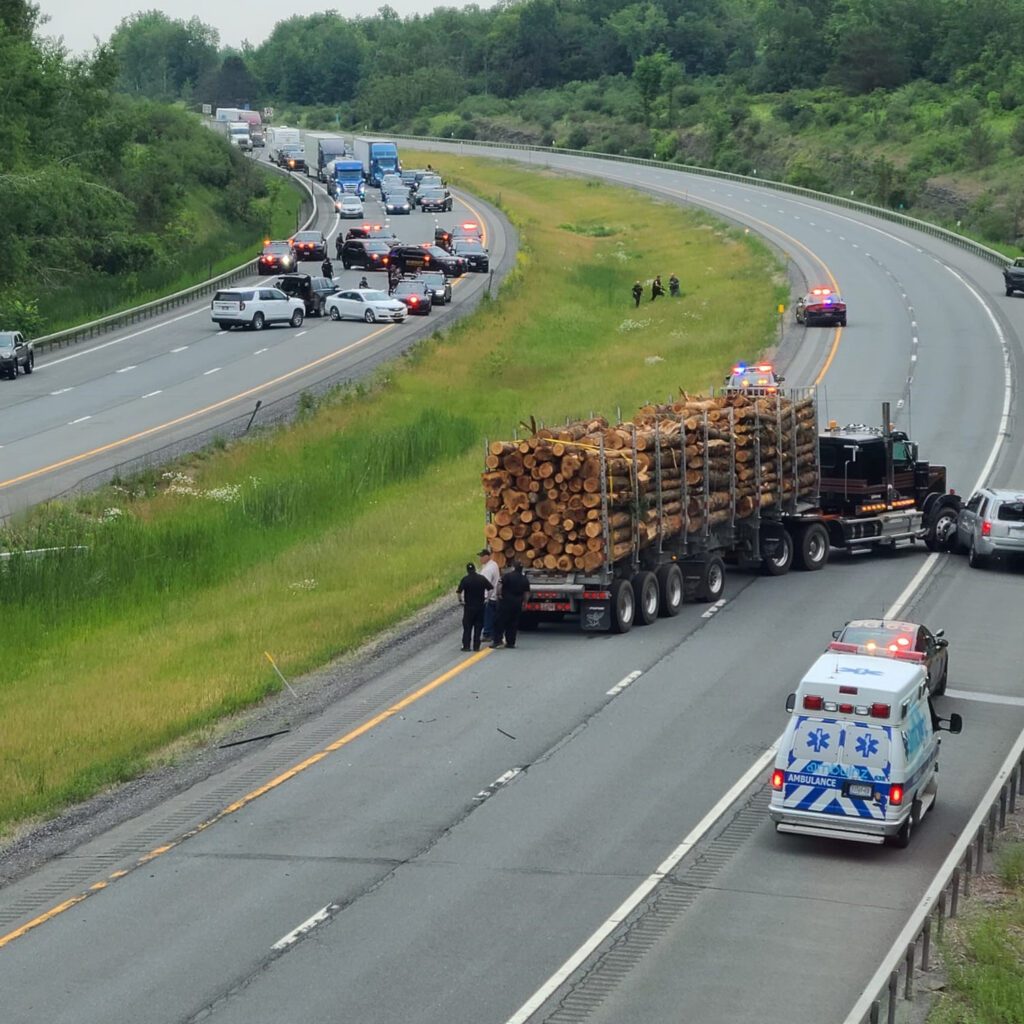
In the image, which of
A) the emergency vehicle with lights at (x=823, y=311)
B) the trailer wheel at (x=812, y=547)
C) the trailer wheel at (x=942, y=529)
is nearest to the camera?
the trailer wheel at (x=812, y=547)

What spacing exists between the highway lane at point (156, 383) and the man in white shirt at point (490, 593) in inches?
582

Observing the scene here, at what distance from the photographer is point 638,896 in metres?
17.3

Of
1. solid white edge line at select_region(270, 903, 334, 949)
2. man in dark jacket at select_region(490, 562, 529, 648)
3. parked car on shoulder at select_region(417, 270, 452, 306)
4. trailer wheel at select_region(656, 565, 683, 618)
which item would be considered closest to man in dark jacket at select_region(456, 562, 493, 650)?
man in dark jacket at select_region(490, 562, 529, 648)

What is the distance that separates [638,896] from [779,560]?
1616 centimetres

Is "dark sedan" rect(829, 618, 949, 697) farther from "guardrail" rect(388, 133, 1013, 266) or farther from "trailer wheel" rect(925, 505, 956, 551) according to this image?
"guardrail" rect(388, 133, 1013, 266)

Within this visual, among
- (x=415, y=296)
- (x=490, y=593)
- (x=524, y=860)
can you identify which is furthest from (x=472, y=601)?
(x=415, y=296)

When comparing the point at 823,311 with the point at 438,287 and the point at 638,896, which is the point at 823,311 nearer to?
the point at 438,287

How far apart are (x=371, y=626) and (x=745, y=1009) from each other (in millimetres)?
14810

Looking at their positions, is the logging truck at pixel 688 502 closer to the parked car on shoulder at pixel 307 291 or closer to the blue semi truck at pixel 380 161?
the parked car on shoulder at pixel 307 291

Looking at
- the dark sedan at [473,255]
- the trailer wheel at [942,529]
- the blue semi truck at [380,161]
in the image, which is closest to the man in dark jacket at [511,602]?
the trailer wheel at [942,529]

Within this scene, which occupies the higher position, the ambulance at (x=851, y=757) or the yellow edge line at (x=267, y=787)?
the ambulance at (x=851, y=757)

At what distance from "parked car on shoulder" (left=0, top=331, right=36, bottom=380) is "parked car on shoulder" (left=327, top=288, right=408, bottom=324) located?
15.0 meters

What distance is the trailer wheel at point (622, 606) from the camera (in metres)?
27.6

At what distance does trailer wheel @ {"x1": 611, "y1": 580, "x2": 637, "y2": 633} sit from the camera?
27.6 metres
